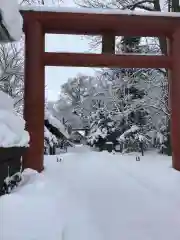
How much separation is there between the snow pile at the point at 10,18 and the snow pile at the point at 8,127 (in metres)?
1.23

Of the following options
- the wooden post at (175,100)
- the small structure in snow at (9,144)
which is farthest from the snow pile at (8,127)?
the wooden post at (175,100)

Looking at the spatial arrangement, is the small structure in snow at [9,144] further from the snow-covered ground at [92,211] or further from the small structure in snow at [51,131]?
the small structure in snow at [51,131]

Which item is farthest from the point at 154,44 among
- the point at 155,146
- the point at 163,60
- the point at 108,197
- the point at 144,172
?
the point at 108,197

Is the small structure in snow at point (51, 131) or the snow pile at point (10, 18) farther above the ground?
the snow pile at point (10, 18)

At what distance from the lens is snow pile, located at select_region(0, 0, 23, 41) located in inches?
228

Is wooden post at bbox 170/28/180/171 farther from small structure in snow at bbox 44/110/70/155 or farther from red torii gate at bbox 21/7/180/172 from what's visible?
small structure in snow at bbox 44/110/70/155

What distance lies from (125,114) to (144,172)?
1449 centimetres

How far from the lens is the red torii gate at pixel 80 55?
29.6 ft

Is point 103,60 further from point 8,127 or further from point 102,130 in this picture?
point 102,130

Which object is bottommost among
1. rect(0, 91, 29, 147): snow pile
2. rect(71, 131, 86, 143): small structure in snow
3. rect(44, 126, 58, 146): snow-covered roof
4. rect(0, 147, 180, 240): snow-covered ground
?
rect(71, 131, 86, 143): small structure in snow

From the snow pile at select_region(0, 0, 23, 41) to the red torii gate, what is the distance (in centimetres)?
203

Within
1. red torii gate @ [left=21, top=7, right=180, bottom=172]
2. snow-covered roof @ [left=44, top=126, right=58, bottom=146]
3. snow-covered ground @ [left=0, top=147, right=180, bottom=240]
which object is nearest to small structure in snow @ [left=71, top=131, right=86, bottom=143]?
snow-covered roof @ [left=44, top=126, right=58, bottom=146]

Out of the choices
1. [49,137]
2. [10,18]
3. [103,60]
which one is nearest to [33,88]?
[103,60]

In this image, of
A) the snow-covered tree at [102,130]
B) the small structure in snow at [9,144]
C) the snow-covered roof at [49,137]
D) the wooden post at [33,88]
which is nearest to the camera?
the small structure in snow at [9,144]
